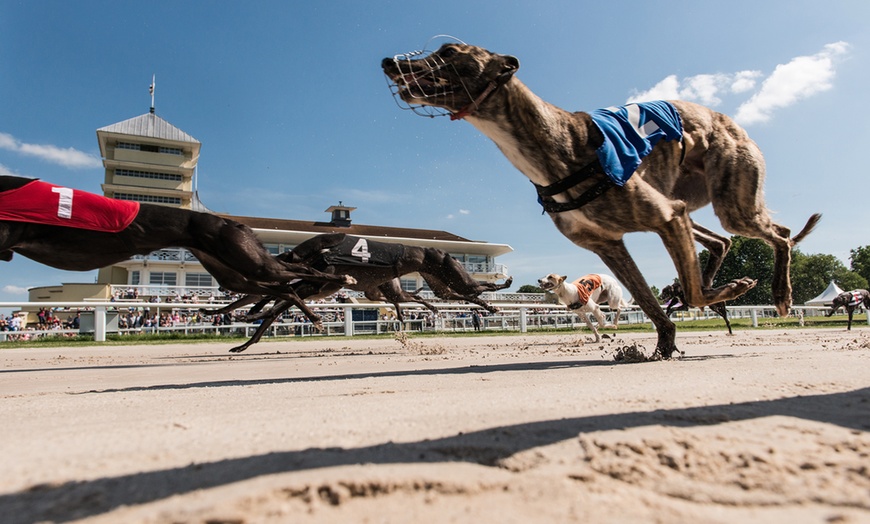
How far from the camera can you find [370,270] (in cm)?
972

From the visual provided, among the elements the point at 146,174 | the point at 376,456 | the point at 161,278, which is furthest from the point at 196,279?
the point at 376,456

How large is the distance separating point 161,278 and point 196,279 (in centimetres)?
295

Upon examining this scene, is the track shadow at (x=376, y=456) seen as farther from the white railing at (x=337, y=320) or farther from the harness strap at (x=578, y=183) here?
the white railing at (x=337, y=320)

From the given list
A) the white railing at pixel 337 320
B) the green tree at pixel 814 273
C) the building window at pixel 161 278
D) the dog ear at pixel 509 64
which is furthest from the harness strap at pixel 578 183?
the green tree at pixel 814 273

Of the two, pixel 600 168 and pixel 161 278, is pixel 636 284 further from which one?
pixel 161 278

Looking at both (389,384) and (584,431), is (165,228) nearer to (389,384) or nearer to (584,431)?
(389,384)

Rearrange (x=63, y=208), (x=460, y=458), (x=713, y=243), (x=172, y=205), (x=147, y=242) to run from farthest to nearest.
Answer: (x=172, y=205) < (x=147, y=242) < (x=713, y=243) < (x=63, y=208) < (x=460, y=458)

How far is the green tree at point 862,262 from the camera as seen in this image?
71.6 meters

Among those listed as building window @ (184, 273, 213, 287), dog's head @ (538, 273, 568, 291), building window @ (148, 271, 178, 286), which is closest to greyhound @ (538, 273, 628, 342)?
dog's head @ (538, 273, 568, 291)

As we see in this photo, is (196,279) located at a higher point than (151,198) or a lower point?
lower

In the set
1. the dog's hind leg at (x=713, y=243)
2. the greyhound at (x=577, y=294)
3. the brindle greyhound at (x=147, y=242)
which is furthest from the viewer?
the greyhound at (x=577, y=294)

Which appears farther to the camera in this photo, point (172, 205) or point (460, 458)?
point (172, 205)

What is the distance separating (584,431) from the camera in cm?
145

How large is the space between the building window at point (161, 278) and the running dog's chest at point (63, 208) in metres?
46.9
